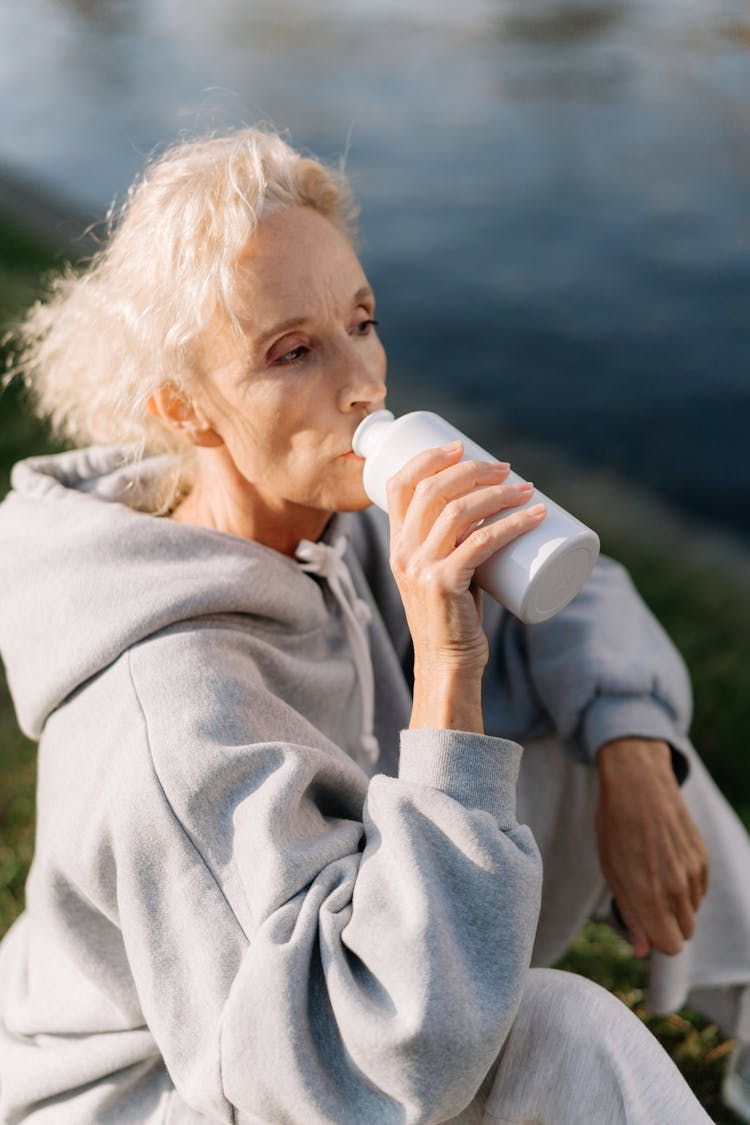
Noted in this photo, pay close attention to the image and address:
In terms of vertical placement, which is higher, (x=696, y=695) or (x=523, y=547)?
(x=523, y=547)

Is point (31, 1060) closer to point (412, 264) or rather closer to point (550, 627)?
point (550, 627)

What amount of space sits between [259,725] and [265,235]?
27.8 inches

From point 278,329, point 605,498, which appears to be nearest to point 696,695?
point 605,498

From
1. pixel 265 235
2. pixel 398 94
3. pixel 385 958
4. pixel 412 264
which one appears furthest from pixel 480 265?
pixel 385 958

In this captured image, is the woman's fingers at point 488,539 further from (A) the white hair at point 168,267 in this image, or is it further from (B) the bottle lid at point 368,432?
(A) the white hair at point 168,267

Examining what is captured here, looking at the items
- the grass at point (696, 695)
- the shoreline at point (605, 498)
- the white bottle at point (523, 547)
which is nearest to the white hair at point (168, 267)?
the white bottle at point (523, 547)

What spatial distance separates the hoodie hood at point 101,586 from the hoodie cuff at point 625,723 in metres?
0.56

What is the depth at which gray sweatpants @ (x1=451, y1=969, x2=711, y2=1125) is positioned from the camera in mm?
1549

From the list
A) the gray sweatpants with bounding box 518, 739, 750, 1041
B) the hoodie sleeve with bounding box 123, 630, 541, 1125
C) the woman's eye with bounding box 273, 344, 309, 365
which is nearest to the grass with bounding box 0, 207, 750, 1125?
the gray sweatpants with bounding box 518, 739, 750, 1041

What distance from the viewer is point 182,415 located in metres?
1.94

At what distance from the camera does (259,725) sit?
1.69 m

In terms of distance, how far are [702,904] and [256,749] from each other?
42.9 inches

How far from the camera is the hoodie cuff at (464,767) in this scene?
158cm

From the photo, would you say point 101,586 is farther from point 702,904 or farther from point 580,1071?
point 702,904
